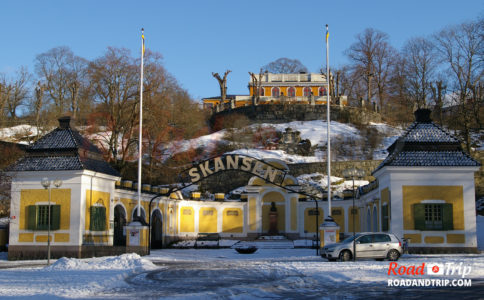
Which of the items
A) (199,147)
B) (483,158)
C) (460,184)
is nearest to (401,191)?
(460,184)

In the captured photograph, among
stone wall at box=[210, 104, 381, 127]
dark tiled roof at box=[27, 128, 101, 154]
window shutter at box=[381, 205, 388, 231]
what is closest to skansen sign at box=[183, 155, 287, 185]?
window shutter at box=[381, 205, 388, 231]

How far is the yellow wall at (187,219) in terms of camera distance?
4156cm

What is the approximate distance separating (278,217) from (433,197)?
1965cm

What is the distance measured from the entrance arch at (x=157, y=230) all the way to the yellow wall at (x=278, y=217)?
10.2 metres

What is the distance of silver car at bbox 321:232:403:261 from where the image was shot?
21.8 m

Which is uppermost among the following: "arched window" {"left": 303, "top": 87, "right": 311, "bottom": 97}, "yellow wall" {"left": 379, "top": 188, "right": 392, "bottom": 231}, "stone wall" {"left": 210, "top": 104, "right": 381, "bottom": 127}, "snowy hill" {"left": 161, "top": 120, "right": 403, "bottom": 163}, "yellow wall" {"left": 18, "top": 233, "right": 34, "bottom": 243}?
"arched window" {"left": 303, "top": 87, "right": 311, "bottom": 97}

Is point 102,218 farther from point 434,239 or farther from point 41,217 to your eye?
point 434,239

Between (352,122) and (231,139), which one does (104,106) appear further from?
(352,122)

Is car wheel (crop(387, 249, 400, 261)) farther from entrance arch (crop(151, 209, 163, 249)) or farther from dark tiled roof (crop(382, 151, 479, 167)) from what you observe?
entrance arch (crop(151, 209, 163, 249))

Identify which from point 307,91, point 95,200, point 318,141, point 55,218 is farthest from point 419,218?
point 307,91

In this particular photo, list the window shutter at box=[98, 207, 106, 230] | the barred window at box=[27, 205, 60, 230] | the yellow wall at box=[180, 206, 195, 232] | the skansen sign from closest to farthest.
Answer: the barred window at box=[27, 205, 60, 230] < the skansen sign < the window shutter at box=[98, 207, 106, 230] < the yellow wall at box=[180, 206, 195, 232]

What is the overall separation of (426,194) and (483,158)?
89.4 feet

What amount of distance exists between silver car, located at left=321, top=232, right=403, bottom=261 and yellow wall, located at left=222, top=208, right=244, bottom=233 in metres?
22.6

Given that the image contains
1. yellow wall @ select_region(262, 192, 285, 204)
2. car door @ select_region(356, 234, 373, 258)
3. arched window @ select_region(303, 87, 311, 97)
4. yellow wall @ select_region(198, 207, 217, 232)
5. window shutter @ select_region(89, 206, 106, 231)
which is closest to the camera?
car door @ select_region(356, 234, 373, 258)
